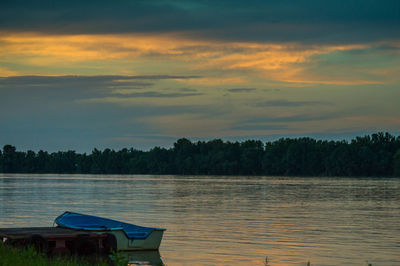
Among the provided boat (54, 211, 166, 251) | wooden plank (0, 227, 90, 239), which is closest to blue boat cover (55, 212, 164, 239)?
boat (54, 211, 166, 251)

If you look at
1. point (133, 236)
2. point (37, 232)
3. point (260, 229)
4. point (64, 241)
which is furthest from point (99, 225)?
point (260, 229)

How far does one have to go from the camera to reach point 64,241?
27.4 m

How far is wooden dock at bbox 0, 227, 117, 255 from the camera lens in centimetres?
2677

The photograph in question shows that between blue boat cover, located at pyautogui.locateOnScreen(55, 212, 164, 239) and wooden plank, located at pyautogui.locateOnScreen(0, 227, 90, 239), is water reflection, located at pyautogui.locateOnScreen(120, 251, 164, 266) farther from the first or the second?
wooden plank, located at pyautogui.locateOnScreen(0, 227, 90, 239)

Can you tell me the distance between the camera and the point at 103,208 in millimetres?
56156

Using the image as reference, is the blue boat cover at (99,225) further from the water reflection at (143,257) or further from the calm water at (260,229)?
the calm water at (260,229)

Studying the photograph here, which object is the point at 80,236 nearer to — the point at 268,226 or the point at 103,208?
the point at 268,226

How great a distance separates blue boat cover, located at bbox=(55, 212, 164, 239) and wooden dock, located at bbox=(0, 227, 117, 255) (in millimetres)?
1343

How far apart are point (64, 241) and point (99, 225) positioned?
5351 millimetres

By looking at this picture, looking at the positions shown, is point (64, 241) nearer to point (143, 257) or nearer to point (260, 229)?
point (143, 257)

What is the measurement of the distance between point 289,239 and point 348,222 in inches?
423

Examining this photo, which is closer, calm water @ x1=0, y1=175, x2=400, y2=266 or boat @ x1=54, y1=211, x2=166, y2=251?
calm water @ x1=0, y1=175, x2=400, y2=266

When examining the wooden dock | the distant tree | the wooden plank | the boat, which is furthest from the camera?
the distant tree

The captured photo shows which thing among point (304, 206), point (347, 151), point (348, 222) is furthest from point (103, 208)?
point (347, 151)
